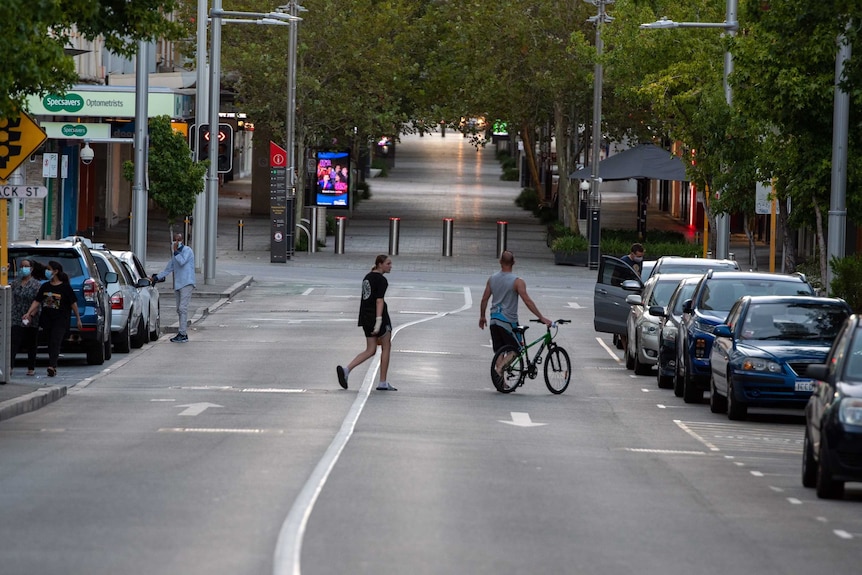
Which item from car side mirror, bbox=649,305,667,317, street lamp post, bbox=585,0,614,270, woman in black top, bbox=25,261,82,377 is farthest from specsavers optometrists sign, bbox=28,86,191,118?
car side mirror, bbox=649,305,667,317

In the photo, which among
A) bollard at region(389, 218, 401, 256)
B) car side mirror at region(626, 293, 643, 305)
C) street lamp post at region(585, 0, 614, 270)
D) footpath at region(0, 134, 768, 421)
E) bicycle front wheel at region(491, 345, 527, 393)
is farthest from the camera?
bollard at region(389, 218, 401, 256)

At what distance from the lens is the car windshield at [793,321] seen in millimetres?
20031

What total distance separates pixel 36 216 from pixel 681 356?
32.0 metres

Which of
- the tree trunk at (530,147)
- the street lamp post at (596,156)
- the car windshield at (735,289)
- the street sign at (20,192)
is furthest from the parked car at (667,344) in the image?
the tree trunk at (530,147)

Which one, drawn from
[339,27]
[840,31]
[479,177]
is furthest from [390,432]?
[479,177]

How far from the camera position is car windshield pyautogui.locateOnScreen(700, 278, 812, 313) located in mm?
23000

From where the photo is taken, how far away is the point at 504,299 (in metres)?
21.7

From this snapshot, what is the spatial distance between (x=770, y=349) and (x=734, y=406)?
0.77 metres

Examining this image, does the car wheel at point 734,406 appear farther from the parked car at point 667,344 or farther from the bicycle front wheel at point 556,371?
the parked car at point 667,344

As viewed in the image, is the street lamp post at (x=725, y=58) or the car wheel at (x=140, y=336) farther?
the street lamp post at (x=725, y=58)

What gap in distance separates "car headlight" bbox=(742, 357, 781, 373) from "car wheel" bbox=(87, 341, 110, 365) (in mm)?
9954

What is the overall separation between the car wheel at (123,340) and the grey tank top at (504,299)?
7459mm

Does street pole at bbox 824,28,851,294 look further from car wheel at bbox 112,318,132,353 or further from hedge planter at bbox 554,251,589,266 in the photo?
hedge planter at bbox 554,251,589,266

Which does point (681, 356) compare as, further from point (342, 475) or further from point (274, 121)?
point (274, 121)
